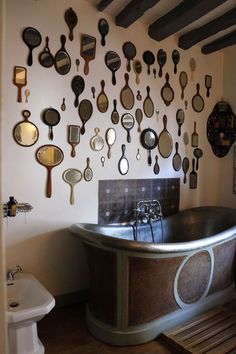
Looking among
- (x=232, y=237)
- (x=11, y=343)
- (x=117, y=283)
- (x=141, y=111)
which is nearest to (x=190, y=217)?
(x=232, y=237)

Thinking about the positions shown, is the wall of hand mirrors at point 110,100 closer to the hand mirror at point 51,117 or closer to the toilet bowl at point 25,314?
the hand mirror at point 51,117

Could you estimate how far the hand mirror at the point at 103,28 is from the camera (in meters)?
2.59

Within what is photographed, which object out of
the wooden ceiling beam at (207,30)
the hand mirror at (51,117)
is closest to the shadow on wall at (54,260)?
the hand mirror at (51,117)

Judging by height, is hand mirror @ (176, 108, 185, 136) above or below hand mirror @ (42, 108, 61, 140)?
above

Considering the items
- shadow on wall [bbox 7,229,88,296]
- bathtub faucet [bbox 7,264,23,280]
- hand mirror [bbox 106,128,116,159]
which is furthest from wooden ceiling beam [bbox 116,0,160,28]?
bathtub faucet [bbox 7,264,23,280]

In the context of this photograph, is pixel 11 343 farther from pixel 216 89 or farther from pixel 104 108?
pixel 216 89

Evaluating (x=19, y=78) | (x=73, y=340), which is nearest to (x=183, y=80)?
(x=19, y=78)

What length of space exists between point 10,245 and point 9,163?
64 cm

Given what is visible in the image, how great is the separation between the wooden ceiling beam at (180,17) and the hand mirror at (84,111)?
3.43ft

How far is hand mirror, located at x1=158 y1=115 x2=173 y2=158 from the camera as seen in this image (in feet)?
A: 9.99

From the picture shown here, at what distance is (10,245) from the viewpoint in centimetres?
222

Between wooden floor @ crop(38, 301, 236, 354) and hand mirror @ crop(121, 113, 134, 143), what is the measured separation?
5.49 feet

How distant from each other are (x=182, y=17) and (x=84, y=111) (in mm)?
1188

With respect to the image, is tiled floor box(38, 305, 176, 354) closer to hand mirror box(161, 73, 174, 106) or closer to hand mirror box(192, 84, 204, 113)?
hand mirror box(161, 73, 174, 106)
